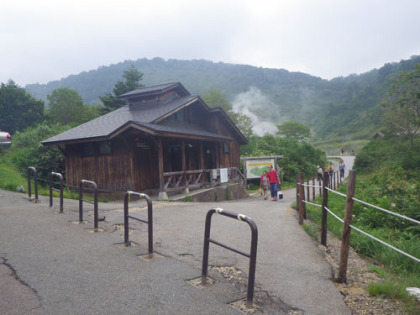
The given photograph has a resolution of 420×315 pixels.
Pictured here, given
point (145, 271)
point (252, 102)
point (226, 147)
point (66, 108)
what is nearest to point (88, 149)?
point (226, 147)

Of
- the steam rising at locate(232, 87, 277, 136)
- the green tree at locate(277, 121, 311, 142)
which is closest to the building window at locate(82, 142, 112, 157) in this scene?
the green tree at locate(277, 121, 311, 142)

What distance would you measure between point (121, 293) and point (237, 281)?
1.46 metres

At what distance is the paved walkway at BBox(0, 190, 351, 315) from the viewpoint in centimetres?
353

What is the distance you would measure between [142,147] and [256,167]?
31.3ft

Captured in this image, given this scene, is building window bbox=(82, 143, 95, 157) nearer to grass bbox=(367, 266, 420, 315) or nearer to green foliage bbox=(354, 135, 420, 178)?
grass bbox=(367, 266, 420, 315)

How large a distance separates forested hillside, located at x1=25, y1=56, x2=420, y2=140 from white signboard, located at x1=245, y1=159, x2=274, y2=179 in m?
68.3

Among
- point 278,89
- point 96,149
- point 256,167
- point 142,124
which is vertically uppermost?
point 278,89

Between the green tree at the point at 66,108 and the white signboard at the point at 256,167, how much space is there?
38903mm

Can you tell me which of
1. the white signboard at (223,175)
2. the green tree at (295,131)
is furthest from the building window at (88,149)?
the green tree at (295,131)

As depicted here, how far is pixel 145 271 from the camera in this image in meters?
4.46

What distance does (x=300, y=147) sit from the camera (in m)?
33.4

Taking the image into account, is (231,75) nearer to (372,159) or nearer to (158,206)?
(372,159)

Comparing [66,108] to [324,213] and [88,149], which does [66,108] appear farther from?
[324,213]

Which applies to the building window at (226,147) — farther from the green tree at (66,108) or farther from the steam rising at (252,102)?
the steam rising at (252,102)
